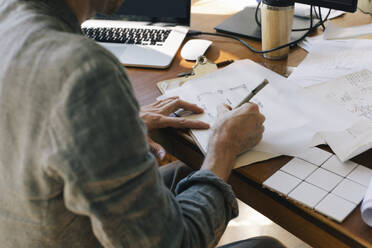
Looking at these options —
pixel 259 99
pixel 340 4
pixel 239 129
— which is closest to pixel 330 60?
pixel 340 4

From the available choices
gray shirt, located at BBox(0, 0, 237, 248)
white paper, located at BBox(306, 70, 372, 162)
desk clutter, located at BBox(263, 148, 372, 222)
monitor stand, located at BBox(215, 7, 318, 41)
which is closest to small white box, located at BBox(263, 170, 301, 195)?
desk clutter, located at BBox(263, 148, 372, 222)

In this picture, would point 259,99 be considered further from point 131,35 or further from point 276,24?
point 131,35

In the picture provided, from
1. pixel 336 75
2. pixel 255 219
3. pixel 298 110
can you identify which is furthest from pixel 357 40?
pixel 255 219

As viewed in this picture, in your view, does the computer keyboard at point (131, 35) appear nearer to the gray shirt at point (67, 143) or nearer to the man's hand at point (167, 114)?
the man's hand at point (167, 114)

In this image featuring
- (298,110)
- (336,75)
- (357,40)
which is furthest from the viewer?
(357,40)

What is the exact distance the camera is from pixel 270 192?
2.17 ft

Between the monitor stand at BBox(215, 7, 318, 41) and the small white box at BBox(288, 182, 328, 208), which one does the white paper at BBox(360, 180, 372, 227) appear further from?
the monitor stand at BBox(215, 7, 318, 41)

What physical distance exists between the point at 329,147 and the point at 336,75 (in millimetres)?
299

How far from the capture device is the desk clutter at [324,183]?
585mm

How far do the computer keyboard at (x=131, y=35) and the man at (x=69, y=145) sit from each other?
656 mm

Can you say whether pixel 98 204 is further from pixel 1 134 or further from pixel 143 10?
pixel 143 10

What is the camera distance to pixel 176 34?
1224 mm

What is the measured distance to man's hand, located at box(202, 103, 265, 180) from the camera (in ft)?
2.29

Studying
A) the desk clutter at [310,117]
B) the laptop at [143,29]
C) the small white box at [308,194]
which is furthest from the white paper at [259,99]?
the laptop at [143,29]
